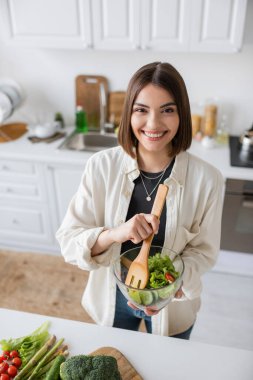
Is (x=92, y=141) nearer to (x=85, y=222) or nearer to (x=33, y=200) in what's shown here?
(x=33, y=200)

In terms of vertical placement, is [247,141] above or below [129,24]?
below

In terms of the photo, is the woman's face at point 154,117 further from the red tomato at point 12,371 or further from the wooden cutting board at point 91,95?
the wooden cutting board at point 91,95

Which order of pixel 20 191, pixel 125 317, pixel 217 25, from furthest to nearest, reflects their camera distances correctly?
pixel 20 191
pixel 217 25
pixel 125 317

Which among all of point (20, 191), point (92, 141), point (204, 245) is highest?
point (204, 245)

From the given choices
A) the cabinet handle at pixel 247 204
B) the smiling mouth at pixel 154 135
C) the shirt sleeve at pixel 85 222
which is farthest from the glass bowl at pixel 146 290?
the cabinet handle at pixel 247 204

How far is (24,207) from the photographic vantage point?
2.59 m

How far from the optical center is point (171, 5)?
6.34ft

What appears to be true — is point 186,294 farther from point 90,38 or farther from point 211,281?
point 90,38

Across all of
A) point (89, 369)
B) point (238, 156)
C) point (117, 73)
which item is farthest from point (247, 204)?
point (89, 369)

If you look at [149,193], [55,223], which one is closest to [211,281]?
[55,223]

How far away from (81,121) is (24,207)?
2.48 feet

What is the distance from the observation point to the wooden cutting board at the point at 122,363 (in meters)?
1.00

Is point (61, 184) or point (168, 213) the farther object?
point (61, 184)

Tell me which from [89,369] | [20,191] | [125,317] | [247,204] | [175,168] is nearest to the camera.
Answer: [89,369]
